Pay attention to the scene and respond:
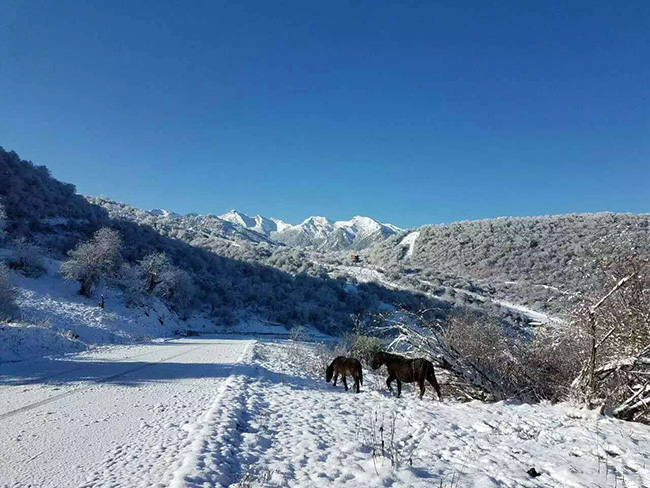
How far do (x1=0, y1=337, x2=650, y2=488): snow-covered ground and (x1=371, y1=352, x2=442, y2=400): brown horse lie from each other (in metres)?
0.46

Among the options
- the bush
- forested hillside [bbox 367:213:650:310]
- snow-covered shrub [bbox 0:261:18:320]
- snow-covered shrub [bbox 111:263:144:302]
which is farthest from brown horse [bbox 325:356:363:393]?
forested hillside [bbox 367:213:650:310]

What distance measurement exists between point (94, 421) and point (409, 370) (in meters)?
6.81

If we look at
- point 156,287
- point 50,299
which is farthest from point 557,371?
point 156,287

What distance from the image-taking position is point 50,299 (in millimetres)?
27875

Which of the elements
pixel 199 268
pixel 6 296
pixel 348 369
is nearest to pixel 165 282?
pixel 6 296

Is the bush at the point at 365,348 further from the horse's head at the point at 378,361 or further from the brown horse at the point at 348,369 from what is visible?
the horse's head at the point at 378,361

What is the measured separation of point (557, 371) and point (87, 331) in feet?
84.1

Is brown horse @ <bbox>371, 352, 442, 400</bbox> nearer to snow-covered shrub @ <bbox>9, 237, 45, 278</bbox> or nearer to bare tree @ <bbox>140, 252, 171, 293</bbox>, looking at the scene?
snow-covered shrub @ <bbox>9, 237, 45, 278</bbox>

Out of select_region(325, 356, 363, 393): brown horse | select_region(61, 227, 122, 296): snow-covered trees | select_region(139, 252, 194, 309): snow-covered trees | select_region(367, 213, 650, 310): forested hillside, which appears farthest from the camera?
select_region(367, 213, 650, 310): forested hillside

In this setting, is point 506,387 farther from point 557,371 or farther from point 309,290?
point 309,290

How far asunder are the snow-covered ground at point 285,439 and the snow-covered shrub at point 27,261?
2903 centimetres

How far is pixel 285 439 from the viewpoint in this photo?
5656mm

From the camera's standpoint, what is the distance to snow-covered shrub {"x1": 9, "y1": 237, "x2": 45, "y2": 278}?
31922 millimetres

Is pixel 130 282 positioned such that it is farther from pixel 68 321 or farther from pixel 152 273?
pixel 68 321
